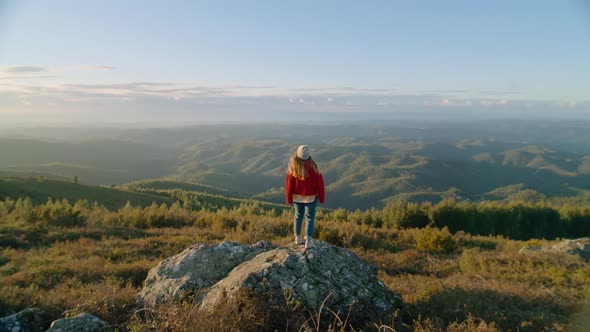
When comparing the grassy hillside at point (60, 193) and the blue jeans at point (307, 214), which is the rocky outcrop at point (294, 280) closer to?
the blue jeans at point (307, 214)

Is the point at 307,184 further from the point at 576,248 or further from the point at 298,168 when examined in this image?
the point at 576,248

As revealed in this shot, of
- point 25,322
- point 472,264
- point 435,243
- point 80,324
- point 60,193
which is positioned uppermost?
point 80,324

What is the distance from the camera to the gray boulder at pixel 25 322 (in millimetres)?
4641

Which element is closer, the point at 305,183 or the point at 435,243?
the point at 305,183

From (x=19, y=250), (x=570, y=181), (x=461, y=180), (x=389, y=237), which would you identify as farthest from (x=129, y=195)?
(x=570, y=181)

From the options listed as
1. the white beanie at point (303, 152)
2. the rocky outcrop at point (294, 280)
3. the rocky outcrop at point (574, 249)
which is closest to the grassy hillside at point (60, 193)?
the rocky outcrop at point (294, 280)

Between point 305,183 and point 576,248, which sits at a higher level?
point 305,183

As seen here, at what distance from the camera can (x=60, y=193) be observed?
3222 centimetres

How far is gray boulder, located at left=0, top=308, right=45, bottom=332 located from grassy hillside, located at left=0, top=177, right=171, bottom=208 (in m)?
27.1

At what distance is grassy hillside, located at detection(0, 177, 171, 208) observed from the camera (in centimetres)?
2773

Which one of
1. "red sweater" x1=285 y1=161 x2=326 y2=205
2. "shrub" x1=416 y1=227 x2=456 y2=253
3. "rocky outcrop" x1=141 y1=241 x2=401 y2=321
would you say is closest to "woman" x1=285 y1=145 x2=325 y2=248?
"red sweater" x1=285 y1=161 x2=326 y2=205

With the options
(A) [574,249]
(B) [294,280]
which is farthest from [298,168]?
(A) [574,249]

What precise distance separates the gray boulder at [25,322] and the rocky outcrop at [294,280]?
1567 millimetres

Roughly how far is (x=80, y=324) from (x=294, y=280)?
127 inches
